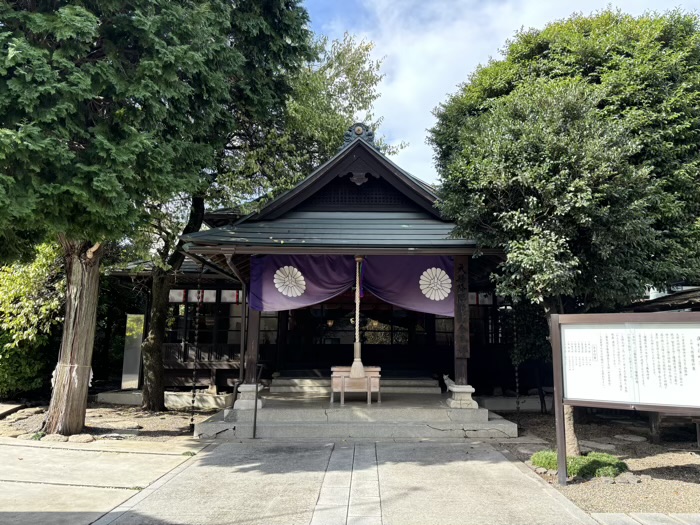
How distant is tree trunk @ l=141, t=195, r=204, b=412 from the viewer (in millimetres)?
→ 11406

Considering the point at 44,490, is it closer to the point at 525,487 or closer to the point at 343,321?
the point at 525,487

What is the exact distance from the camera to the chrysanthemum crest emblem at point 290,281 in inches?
378

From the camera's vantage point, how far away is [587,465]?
6.09m

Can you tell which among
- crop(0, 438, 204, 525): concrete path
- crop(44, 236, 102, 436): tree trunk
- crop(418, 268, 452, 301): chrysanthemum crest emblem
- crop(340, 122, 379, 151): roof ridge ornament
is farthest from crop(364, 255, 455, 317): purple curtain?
crop(44, 236, 102, 436): tree trunk

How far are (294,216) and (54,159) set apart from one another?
18.0 ft

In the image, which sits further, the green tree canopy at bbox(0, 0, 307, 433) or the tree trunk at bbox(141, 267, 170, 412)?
the tree trunk at bbox(141, 267, 170, 412)

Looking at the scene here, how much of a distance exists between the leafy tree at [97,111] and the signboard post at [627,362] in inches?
244

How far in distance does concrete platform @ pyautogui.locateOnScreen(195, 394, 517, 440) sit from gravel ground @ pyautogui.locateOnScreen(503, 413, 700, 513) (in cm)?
94

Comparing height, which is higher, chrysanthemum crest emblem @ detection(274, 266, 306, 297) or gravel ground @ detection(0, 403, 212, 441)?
chrysanthemum crest emblem @ detection(274, 266, 306, 297)

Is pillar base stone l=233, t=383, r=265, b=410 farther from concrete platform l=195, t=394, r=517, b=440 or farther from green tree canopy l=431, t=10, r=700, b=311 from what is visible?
green tree canopy l=431, t=10, r=700, b=311

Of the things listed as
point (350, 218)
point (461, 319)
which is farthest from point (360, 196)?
point (461, 319)

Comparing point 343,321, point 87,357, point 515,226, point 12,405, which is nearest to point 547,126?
point 515,226

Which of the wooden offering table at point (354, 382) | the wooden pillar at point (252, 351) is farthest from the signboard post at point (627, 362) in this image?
the wooden pillar at point (252, 351)

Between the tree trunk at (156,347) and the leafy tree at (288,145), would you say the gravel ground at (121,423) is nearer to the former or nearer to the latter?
the tree trunk at (156,347)
